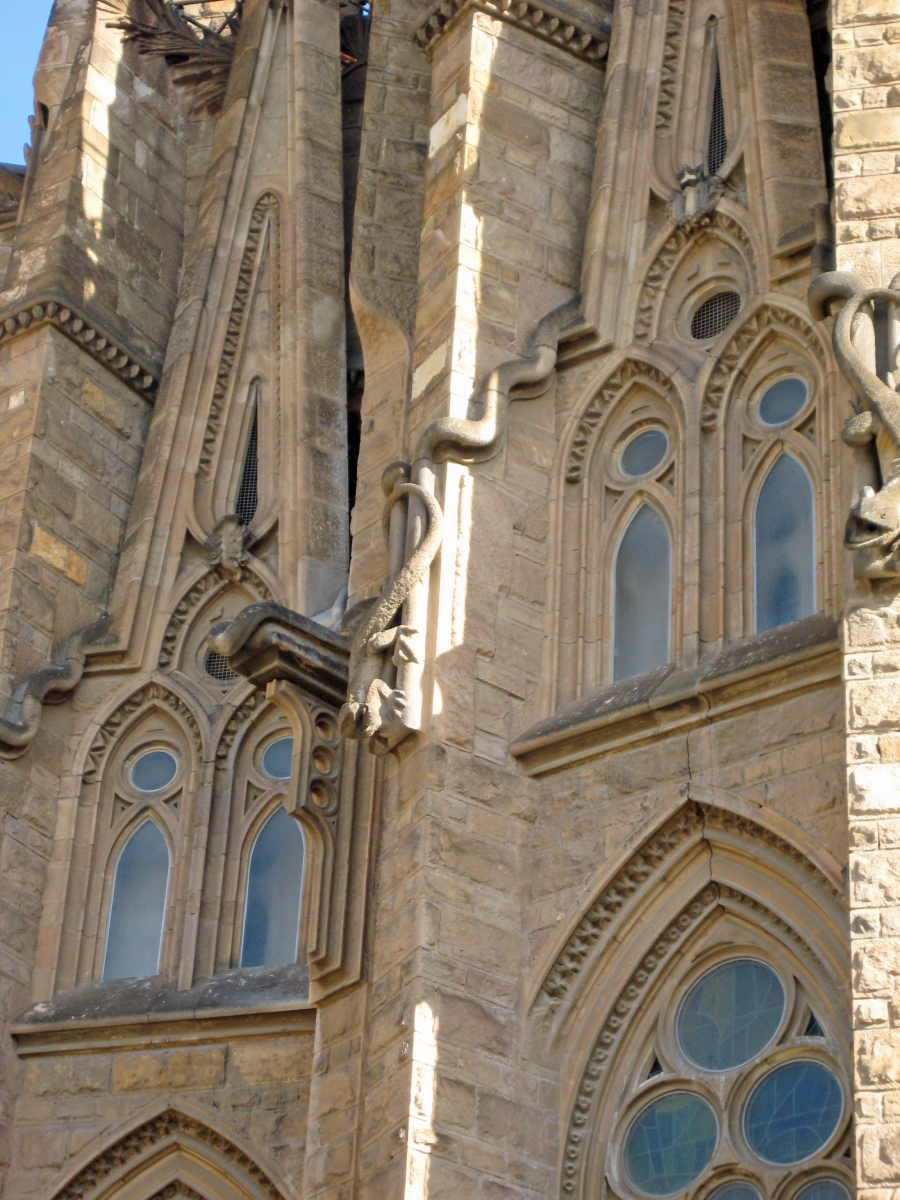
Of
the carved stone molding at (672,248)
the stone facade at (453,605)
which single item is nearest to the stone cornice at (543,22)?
the stone facade at (453,605)

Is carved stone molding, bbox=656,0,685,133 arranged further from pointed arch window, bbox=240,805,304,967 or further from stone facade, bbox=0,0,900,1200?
pointed arch window, bbox=240,805,304,967

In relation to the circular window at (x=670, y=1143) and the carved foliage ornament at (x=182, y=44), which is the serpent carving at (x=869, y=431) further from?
the carved foliage ornament at (x=182, y=44)

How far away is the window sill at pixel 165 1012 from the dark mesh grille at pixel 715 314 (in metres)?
4.42

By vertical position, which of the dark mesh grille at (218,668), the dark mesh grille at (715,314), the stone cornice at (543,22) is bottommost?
the dark mesh grille at (218,668)

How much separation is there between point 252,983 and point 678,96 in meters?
5.85

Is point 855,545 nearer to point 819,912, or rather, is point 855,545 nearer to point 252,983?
point 819,912

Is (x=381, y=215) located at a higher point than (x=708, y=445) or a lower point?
higher

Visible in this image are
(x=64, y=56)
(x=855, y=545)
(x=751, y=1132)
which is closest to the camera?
(x=855, y=545)

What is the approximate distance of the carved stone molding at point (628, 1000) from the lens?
14961 millimetres

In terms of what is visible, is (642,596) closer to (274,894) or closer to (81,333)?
(274,894)

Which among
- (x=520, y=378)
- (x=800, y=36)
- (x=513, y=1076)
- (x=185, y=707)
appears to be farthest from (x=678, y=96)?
(x=513, y=1076)

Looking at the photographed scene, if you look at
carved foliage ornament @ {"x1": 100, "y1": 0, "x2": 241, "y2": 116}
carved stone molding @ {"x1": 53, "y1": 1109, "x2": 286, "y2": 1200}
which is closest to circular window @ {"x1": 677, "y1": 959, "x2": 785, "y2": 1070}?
carved stone molding @ {"x1": 53, "y1": 1109, "x2": 286, "y2": 1200}

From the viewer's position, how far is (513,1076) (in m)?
14.8

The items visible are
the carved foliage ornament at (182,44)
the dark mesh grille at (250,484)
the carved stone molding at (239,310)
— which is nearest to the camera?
the dark mesh grille at (250,484)
